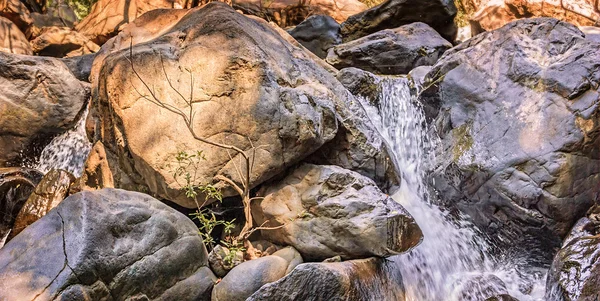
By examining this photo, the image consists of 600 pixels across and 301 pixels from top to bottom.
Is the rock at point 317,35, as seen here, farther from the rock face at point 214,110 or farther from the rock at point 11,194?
the rock at point 11,194

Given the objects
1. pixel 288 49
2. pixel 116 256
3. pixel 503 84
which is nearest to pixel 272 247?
pixel 116 256

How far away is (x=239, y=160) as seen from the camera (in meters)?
4.16

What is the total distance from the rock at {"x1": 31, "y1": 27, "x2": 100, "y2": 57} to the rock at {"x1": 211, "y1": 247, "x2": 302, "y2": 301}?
349 inches

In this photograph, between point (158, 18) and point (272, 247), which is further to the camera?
point (158, 18)

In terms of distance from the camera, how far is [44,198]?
5.16 meters

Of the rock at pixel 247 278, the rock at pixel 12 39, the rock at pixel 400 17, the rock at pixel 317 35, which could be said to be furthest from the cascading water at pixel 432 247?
the rock at pixel 12 39

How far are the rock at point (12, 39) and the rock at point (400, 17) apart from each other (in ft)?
22.9

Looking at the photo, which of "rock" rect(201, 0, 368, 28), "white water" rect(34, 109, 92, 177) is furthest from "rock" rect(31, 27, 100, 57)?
"white water" rect(34, 109, 92, 177)

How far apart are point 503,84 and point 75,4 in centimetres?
1250

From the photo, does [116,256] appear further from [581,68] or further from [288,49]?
[581,68]

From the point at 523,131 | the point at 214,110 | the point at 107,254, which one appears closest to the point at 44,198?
the point at 214,110

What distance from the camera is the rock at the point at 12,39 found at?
32.3 ft

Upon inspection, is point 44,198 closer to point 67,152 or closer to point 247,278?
point 67,152

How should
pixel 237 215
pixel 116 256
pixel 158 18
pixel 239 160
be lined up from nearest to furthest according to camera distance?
pixel 116 256, pixel 239 160, pixel 237 215, pixel 158 18
